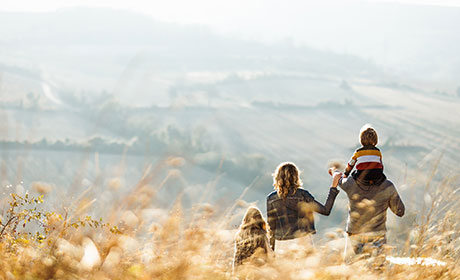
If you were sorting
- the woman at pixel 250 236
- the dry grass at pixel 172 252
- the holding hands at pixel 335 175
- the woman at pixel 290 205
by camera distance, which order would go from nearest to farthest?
the dry grass at pixel 172 252
the woman at pixel 250 236
the holding hands at pixel 335 175
the woman at pixel 290 205

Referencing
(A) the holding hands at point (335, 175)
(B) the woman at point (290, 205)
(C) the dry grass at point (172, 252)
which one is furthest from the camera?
(B) the woman at point (290, 205)

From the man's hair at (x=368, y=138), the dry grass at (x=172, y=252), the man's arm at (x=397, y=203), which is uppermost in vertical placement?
the man's hair at (x=368, y=138)

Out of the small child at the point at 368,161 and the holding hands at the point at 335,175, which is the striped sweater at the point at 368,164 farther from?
the holding hands at the point at 335,175

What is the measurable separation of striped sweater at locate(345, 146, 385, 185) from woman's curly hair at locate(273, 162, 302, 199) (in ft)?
0.98

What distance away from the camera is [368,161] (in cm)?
292

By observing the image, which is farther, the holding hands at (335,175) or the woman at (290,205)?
the woman at (290,205)

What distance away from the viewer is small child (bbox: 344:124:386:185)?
2924 mm

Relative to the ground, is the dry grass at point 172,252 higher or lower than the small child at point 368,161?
lower

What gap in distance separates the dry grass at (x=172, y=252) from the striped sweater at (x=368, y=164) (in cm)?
62

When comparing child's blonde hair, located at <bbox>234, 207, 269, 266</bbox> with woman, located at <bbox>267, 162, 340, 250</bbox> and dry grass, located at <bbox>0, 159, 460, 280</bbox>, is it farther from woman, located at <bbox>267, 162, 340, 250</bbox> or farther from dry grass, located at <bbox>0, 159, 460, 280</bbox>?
woman, located at <bbox>267, 162, 340, 250</bbox>

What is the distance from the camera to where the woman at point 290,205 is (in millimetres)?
2953

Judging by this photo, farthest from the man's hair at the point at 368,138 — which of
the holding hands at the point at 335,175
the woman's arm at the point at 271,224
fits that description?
the woman's arm at the point at 271,224

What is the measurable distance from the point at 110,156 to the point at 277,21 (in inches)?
3905

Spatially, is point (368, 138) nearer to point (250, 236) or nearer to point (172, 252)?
point (250, 236)
